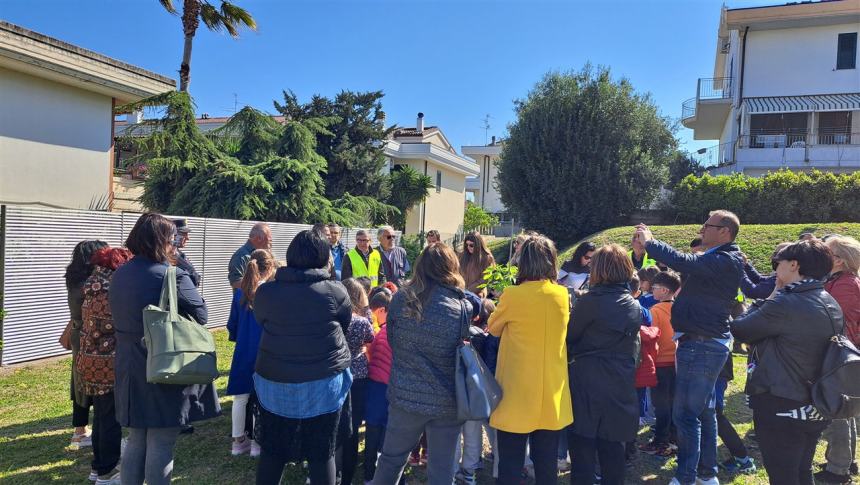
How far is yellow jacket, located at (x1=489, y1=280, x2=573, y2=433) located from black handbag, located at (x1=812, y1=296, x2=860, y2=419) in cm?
141

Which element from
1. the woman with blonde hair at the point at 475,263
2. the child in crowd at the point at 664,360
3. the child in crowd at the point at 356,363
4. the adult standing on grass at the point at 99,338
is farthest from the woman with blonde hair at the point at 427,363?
the woman with blonde hair at the point at 475,263

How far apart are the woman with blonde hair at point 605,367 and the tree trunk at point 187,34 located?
1424 cm

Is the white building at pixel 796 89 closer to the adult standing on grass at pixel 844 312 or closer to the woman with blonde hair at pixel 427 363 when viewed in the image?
the adult standing on grass at pixel 844 312

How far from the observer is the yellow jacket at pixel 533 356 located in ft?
9.85

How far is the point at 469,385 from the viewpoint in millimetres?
2814

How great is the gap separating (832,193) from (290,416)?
19.5 meters

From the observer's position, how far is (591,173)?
18.7 metres

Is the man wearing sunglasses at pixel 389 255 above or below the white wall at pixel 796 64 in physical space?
below

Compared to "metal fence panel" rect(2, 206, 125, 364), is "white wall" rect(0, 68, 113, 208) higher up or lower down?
higher up

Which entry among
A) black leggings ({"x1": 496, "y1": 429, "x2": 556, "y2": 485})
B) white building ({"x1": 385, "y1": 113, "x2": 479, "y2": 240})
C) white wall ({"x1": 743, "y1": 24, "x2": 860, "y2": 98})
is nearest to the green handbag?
black leggings ({"x1": 496, "y1": 429, "x2": 556, "y2": 485})

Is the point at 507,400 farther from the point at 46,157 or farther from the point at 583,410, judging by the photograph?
the point at 46,157

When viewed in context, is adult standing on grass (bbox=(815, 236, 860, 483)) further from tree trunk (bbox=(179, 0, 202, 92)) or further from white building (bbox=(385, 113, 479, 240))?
white building (bbox=(385, 113, 479, 240))

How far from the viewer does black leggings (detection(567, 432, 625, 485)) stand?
3.19 m

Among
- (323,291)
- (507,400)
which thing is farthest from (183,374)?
(507,400)
